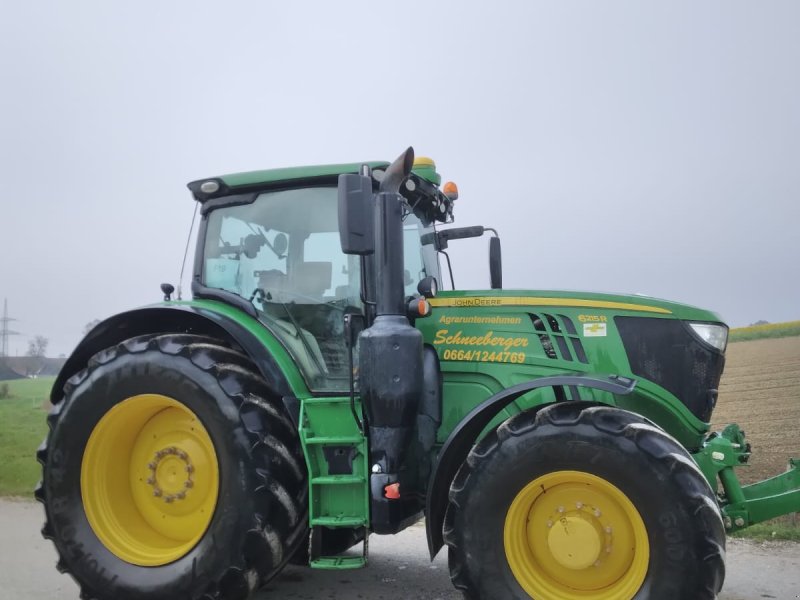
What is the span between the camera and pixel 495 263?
5.12 metres

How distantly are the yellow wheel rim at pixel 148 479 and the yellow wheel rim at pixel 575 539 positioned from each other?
1.71 metres

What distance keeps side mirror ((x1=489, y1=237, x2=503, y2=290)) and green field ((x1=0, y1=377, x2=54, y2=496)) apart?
5233 mm

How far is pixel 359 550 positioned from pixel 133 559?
2025 mm

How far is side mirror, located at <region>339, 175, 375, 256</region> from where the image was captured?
3.23 m

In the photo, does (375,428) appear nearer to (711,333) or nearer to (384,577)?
(384,577)

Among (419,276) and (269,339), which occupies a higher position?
(419,276)

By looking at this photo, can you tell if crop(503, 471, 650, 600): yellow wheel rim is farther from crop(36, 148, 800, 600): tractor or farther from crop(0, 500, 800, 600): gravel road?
crop(0, 500, 800, 600): gravel road

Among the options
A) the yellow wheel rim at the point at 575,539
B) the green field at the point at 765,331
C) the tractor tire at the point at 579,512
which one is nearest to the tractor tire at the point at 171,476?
the tractor tire at the point at 579,512

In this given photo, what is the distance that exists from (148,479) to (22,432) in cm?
595

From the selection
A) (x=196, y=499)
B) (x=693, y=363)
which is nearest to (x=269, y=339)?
(x=196, y=499)

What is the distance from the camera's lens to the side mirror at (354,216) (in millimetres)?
3230

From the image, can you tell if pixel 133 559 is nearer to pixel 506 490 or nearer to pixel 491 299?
pixel 506 490

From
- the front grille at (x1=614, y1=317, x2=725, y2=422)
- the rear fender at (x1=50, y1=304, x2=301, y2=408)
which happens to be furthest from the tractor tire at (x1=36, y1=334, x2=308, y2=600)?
the front grille at (x1=614, y1=317, x2=725, y2=422)

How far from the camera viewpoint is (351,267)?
152 inches
